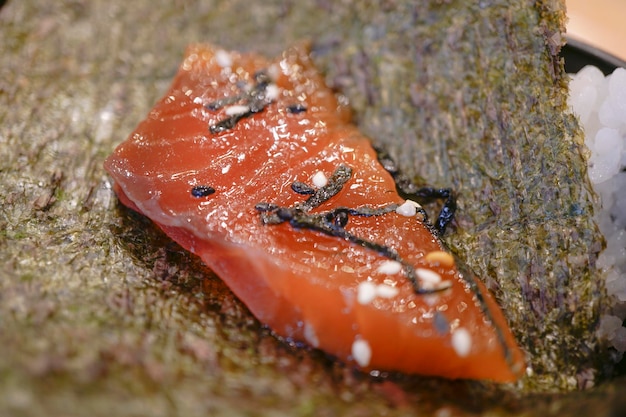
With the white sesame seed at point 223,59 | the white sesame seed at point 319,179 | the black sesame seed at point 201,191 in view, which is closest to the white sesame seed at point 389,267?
the white sesame seed at point 319,179

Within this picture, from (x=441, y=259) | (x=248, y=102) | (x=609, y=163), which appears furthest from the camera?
(x=248, y=102)

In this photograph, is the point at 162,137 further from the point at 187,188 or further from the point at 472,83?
the point at 472,83

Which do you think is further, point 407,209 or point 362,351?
point 407,209

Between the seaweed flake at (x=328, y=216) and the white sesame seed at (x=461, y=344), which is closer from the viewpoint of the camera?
the white sesame seed at (x=461, y=344)

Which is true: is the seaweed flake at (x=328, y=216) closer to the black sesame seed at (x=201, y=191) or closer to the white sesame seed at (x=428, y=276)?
the white sesame seed at (x=428, y=276)

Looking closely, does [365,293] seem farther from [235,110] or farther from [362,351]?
[235,110]

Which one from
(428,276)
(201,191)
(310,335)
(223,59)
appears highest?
(223,59)

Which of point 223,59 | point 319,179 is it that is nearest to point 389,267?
point 319,179

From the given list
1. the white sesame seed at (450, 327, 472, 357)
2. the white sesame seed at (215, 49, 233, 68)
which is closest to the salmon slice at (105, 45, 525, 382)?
the white sesame seed at (450, 327, 472, 357)
